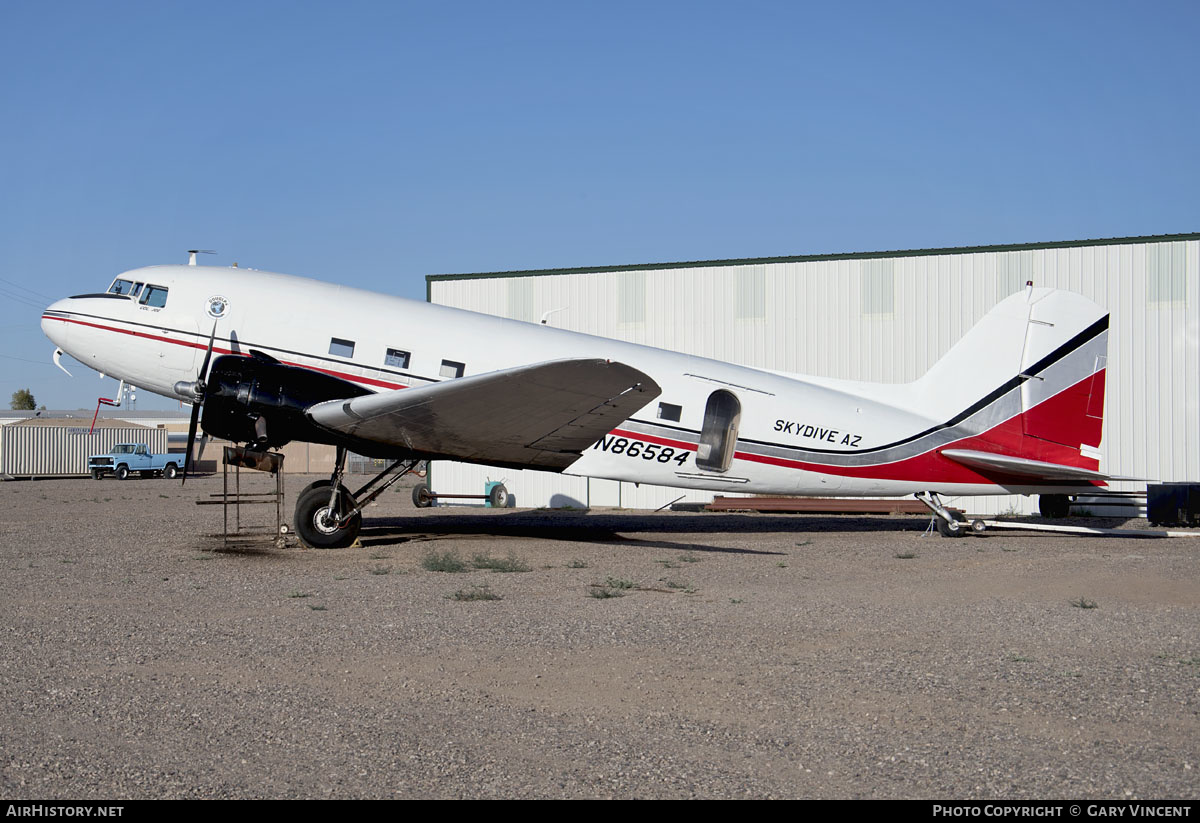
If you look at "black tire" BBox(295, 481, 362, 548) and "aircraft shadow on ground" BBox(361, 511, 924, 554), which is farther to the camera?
"aircraft shadow on ground" BBox(361, 511, 924, 554)

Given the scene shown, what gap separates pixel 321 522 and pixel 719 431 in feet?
21.1

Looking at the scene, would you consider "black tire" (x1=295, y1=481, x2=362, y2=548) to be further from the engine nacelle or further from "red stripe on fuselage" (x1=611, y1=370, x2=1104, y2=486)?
"red stripe on fuselage" (x1=611, y1=370, x2=1104, y2=486)

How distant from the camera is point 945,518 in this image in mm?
16984

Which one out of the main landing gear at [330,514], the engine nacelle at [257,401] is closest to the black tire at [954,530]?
the main landing gear at [330,514]

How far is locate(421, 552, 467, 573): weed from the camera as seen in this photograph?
12297mm

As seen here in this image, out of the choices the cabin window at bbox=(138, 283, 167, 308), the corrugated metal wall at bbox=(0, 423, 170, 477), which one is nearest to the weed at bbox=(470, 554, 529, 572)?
the cabin window at bbox=(138, 283, 167, 308)

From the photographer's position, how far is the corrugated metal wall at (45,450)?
169 ft

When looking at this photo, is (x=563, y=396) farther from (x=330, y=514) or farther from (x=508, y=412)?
(x=330, y=514)

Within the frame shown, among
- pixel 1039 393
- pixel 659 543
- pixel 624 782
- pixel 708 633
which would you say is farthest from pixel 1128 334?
pixel 624 782

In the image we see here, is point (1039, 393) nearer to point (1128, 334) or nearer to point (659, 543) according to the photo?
point (659, 543)

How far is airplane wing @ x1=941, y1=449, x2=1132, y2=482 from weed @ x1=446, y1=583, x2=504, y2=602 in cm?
946

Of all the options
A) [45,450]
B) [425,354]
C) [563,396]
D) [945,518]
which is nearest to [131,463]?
[45,450]

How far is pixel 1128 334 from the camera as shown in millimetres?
23078

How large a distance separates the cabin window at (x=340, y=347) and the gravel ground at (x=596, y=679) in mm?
3125
